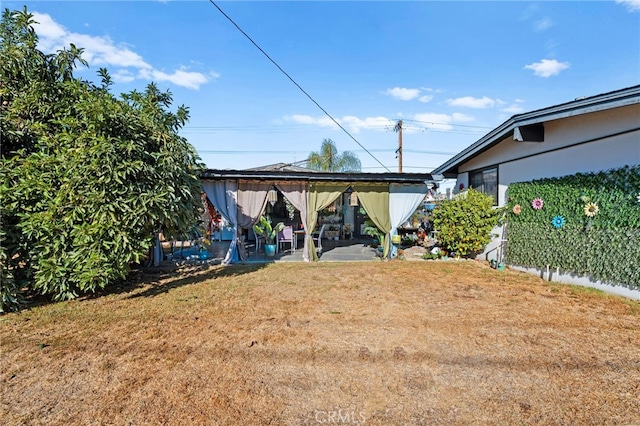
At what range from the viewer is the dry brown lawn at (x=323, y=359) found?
87.1 inches

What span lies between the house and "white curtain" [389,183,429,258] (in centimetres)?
161

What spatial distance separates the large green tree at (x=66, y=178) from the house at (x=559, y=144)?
6868 millimetres

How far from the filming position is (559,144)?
618cm

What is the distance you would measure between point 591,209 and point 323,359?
5.59 metres

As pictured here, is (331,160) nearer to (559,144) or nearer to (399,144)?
(399,144)

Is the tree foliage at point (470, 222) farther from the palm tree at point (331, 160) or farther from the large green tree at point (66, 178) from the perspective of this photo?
the palm tree at point (331, 160)

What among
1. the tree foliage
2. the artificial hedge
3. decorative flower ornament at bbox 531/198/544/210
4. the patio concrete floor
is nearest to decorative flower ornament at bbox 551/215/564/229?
the artificial hedge

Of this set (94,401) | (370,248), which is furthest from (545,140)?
(94,401)

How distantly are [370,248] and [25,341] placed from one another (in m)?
8.78

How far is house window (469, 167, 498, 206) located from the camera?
823 centimetres

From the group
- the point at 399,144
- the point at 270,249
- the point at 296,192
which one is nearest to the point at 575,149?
the point at 296,192

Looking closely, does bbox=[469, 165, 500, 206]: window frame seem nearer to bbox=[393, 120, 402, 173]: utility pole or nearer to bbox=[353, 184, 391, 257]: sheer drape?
bbox=[353, 184, 391, 257]: sheer drape

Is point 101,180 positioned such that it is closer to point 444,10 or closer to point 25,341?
point 25,341

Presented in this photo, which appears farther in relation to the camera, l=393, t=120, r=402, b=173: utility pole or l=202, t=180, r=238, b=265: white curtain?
l=393, t=120, r=402, b=173: utility pole
